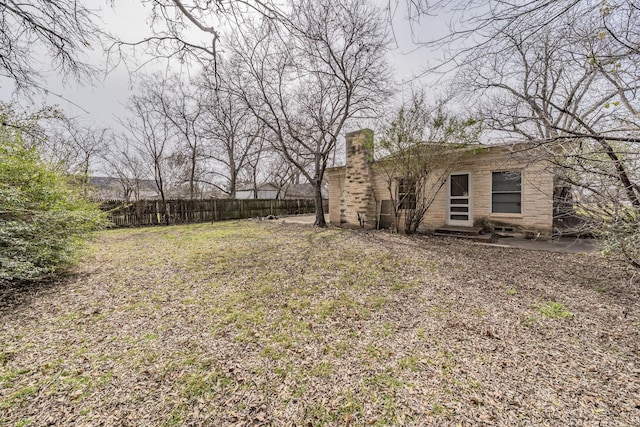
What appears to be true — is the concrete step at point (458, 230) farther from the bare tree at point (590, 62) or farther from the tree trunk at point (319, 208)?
the tree trunk at point (319, 208)

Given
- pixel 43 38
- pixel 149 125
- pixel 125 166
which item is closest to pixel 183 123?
pixel 149 125

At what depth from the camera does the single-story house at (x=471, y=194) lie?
7102mm

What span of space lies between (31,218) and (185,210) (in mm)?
10939

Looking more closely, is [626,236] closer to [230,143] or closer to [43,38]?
[43,38]

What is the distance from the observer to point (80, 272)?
4.71 metres

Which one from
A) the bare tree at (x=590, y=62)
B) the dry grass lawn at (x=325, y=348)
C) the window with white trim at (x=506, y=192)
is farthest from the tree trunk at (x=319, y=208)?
the bare tree at (x=590, y=62)

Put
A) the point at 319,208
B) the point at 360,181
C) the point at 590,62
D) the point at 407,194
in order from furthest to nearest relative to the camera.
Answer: the point at 319,208 < the point at 360,181 < the point at 407,194 < the point at 590,62

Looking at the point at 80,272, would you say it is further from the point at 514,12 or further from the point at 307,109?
the point at 307,109

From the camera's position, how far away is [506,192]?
7637mm

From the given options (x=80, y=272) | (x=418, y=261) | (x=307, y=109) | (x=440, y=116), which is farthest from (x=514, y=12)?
(x=307, y=109)

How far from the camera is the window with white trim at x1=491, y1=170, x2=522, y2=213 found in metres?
7.45

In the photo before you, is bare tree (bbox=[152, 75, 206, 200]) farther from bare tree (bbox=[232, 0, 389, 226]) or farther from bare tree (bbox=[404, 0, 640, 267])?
bare tree (bbox=[404, 0, 640, 267])

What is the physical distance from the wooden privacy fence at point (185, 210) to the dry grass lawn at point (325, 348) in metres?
8.45

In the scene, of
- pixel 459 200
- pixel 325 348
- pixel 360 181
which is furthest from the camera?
pixel 360 181
